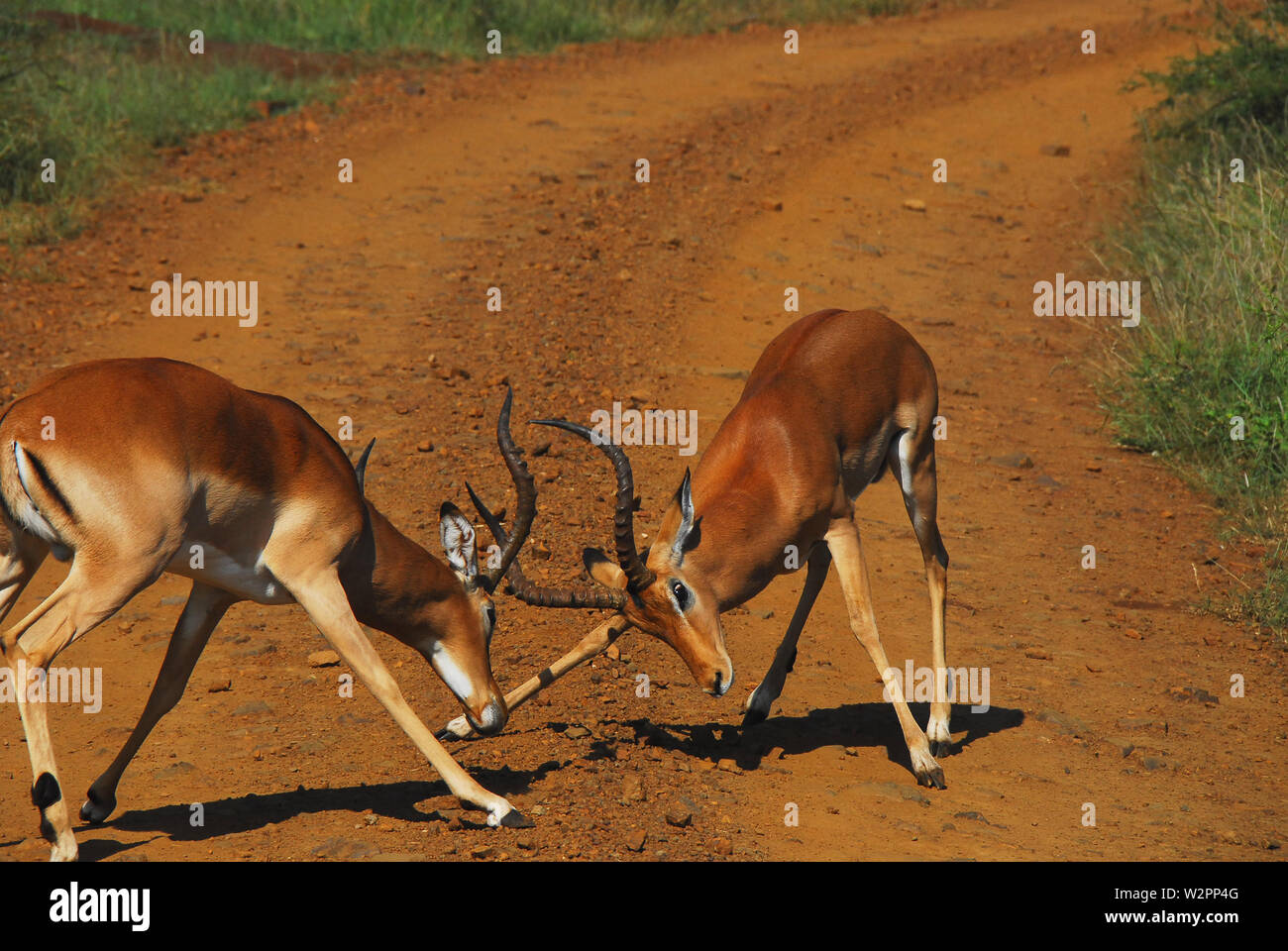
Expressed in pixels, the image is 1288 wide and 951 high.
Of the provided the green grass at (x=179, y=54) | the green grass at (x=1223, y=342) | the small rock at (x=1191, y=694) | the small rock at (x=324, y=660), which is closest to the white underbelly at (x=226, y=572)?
the small rock at (x=324, y=660)

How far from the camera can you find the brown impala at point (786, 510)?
19.4ft

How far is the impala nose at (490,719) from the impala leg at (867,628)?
1629 mm

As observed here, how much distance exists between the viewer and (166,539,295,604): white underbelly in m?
5.41

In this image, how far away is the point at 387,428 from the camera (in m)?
9.52

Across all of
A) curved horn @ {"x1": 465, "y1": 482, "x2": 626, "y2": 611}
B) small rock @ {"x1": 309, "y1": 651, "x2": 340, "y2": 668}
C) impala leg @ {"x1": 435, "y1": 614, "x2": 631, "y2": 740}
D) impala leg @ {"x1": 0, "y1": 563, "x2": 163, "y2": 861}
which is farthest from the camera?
small rock @ {"x1": 309, "y1": 651, "x2": 340, "y2": 668}

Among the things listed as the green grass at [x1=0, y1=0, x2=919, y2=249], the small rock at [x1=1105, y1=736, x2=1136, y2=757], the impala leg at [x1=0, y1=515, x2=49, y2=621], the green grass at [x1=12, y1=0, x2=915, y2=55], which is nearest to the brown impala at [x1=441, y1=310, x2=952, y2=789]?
the small rock at [x1=1105, y1=736, x2=1136, y2=757]

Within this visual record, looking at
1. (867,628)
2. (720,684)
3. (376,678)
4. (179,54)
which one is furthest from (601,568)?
(179,54)

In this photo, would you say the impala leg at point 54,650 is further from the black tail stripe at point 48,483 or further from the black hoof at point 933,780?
the black hoof at point 933,780

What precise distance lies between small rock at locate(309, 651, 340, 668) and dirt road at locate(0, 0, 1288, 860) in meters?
0.13

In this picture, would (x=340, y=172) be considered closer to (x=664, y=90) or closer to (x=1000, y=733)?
(x=664, y=90)

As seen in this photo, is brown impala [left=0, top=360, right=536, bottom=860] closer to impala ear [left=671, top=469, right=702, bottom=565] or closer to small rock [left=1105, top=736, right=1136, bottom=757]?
impala ear [left=671, top=469, right=702, bottom=565]

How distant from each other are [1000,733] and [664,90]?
12257 millimetres

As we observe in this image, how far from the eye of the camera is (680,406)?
10.1m

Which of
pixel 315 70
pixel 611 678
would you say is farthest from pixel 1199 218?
pixel 315 70
